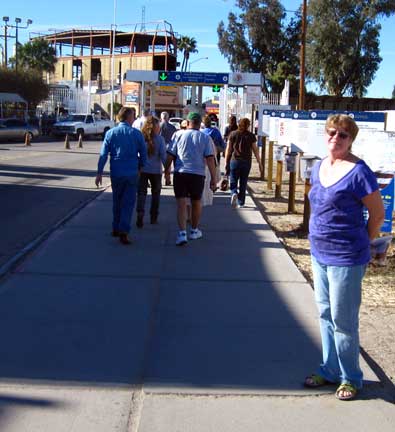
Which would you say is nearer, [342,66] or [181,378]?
[181,378]

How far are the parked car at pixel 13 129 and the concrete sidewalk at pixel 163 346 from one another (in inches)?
1201

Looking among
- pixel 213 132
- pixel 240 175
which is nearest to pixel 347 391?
pixel 240 175

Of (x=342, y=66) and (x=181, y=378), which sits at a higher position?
(x=342, y=66)

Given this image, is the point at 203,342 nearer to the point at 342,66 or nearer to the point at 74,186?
the point at 74,186

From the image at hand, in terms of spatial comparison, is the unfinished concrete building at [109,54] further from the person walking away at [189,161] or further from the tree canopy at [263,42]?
the person walking away at [189,161]


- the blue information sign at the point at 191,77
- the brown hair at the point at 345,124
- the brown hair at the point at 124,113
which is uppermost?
the blue information sign at the point at 191,77

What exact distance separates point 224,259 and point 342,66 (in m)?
50.2

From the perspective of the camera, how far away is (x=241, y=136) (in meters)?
11.7

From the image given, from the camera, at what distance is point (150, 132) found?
31.5 feet

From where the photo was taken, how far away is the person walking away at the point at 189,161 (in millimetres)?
8398

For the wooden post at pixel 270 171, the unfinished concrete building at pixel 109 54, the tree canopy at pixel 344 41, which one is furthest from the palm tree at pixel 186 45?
the wooden post at pixel 270 171

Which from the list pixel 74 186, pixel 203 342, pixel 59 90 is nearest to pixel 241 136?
pixel 74 186

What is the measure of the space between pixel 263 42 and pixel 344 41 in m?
15.9

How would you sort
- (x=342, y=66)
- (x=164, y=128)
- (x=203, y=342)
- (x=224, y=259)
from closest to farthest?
(x=203, y=342) → (x=224, y=259) → (x=164, y=128) → (x=342, y=66)
